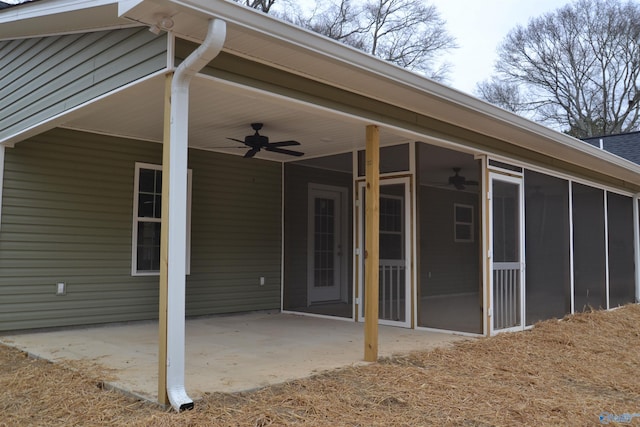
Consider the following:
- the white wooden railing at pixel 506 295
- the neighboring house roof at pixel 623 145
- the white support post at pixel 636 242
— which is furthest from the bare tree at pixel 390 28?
the white wooden railing at pixel 506 295

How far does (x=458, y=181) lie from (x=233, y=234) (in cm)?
318

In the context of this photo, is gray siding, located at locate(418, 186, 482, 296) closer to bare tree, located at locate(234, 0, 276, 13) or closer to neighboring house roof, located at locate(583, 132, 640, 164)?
neighboring house roof, located at locate(583, 132, 640, 164)

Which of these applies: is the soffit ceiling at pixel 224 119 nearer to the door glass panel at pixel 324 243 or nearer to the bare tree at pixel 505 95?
the door glass panel at pixel 324 243

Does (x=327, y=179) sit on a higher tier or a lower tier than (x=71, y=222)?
higher

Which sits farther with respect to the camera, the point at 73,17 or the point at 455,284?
the point at 455,284

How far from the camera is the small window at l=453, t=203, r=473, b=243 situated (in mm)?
8945

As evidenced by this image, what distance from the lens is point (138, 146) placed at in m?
6.58

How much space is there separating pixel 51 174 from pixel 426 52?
15.4 m

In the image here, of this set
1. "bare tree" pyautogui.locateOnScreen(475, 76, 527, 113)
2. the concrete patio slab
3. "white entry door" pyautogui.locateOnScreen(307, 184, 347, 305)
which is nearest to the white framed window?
the concrete patio slab

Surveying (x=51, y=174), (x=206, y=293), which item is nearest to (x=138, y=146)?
(x=51, y=174)

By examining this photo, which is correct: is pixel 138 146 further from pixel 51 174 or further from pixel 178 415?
pixel 178 415

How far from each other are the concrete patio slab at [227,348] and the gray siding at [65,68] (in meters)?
2.11

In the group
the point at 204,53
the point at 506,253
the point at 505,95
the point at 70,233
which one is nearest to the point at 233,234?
the point at 70,233

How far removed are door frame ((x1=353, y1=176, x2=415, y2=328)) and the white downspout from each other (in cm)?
374
